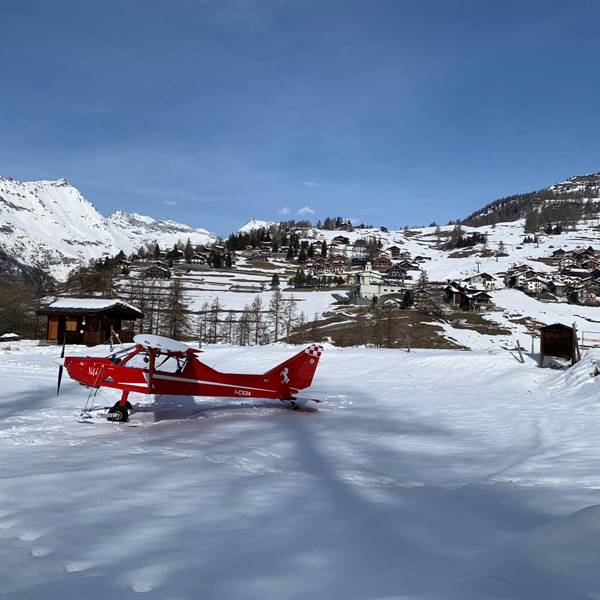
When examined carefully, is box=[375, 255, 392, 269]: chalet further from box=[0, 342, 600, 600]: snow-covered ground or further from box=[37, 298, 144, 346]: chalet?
box=[0, 342, 600, 600]: snow-covered ground

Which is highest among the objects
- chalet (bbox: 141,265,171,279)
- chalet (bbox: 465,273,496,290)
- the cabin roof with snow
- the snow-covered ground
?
chalet (bbox: 465,273,496,290)

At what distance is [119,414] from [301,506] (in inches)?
303

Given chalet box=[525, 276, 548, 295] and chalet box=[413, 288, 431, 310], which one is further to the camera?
chalet box=[525, 276, 548, 295]

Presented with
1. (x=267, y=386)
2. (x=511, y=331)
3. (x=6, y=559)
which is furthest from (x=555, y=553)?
(x=511, y=331)

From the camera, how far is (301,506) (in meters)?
5.34

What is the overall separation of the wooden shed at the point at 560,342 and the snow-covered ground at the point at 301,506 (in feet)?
27.0

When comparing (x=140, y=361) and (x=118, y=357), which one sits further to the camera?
(x=140, y=361)

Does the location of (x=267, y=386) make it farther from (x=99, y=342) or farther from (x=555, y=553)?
(x=99, y=342)

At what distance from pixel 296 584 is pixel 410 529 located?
1706 mm

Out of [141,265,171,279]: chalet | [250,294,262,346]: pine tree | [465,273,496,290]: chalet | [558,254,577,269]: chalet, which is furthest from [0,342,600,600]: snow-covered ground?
[558,254,577,269]: chalet

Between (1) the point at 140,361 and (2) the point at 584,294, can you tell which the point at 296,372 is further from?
(2) the point at 584,294

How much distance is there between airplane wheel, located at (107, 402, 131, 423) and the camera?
11453 mm

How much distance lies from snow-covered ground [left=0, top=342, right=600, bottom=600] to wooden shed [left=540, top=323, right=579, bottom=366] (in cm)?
822

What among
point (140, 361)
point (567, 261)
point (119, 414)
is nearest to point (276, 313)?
point (140, 361)
